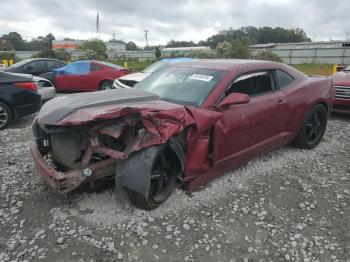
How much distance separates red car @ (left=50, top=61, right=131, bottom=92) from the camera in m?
11.3

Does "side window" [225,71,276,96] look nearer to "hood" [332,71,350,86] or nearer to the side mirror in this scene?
the side mirror

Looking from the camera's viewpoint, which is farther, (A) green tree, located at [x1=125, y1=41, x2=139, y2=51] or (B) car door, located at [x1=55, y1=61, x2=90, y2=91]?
(A) green tree, located at [x1=125, y1=41, x2=139, y2=51]

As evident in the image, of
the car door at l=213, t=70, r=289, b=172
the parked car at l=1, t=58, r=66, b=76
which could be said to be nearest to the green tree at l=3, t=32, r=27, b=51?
the parked car at l=1, t=58, r=66, b=76

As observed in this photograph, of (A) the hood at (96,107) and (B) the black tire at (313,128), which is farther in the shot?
(B) the black tire at (313,128)

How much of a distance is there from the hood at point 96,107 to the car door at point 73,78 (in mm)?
7852

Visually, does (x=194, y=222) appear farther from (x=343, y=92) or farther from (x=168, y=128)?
(x=343, y=92)

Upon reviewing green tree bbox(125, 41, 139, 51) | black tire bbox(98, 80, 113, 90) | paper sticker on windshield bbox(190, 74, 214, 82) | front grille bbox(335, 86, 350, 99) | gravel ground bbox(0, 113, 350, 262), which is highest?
green tree bbox(125, 41, 139, 51)

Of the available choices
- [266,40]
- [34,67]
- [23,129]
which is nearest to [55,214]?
[23,129]

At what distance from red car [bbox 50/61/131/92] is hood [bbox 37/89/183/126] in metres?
7.77

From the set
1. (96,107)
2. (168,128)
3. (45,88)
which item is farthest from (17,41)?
(168,128)

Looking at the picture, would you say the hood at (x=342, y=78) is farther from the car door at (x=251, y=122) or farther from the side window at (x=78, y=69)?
the side window at (x=78, y=69)

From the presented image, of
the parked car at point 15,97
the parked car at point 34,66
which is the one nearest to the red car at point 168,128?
the parked car at point 15,97

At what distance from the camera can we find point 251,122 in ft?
13.3

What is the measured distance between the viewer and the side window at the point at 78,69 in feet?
37.2
